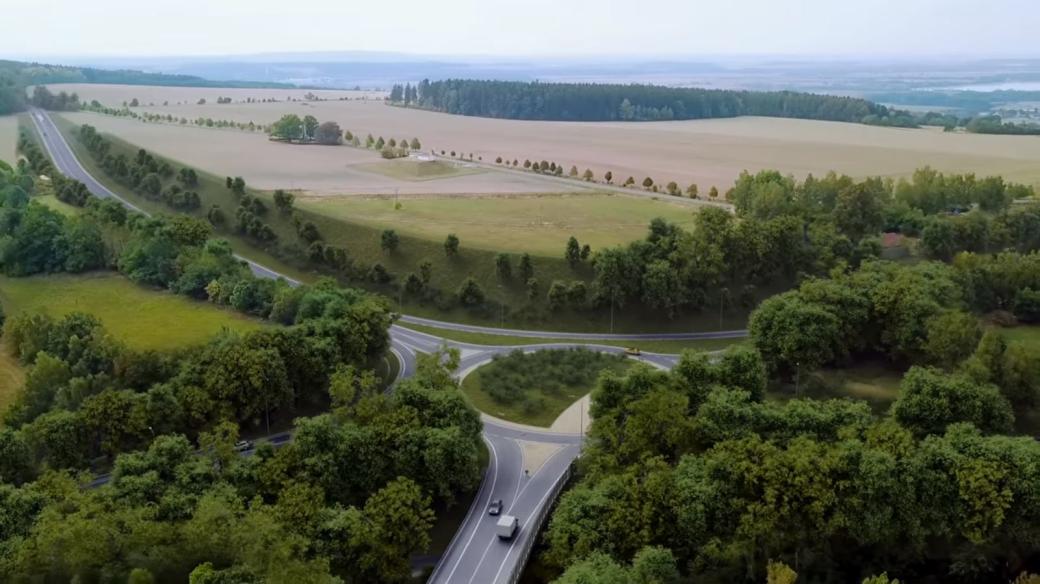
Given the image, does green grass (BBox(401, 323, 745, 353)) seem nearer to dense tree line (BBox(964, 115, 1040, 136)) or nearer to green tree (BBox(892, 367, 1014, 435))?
green tree (BBox(892, 367, 1014, 435))

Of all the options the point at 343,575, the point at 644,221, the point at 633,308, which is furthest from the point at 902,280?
the point at 343,575

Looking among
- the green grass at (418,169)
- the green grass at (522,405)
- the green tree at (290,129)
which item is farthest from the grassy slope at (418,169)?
the green grass at (522,405)

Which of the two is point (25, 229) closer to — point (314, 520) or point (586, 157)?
point (314, 520)

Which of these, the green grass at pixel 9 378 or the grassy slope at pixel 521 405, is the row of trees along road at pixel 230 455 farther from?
the grassy slope at pixel 521 405

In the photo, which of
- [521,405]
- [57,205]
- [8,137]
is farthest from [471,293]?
[8,137]

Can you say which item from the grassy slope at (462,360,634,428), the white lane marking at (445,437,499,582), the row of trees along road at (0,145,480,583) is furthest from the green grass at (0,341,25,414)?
the white lane marking at (445,437,499,582)

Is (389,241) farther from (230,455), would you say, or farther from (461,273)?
(230,455)
